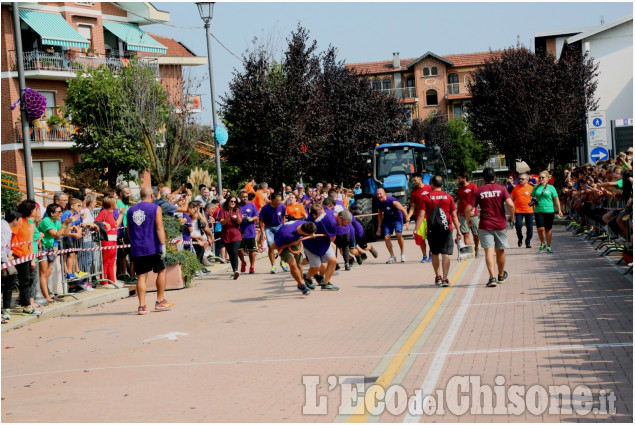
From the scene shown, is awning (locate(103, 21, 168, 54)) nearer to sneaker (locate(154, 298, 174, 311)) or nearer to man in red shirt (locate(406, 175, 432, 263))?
man in red shirt (locate(406, 175, 432, 263))

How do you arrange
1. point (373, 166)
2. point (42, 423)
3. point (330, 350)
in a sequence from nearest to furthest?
point (42, 423) < point (330, 350) < point (373, 166)

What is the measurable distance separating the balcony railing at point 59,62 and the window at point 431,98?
57.7m

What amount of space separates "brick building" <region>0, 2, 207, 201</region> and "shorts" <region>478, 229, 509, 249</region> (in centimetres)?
2447

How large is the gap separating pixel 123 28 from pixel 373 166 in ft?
63.8

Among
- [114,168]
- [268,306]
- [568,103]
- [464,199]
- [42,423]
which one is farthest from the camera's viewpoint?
[568,103]

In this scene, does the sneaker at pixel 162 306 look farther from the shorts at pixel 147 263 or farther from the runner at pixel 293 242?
the runner at pixel 293 242

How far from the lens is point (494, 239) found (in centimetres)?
1490

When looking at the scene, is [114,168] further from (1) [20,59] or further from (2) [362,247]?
(1) [20,59]

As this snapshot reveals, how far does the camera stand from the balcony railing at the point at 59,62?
127ft

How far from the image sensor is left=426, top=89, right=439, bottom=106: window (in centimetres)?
9568

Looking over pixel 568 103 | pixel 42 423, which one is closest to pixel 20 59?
pixel 42 423

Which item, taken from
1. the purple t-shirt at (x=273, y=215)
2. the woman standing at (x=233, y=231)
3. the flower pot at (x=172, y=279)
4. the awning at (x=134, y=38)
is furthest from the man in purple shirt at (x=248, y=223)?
the awning at (x=134, y=38)

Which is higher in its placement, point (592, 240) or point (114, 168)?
point (114, 168)

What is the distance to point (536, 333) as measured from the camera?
9969 millimetres
